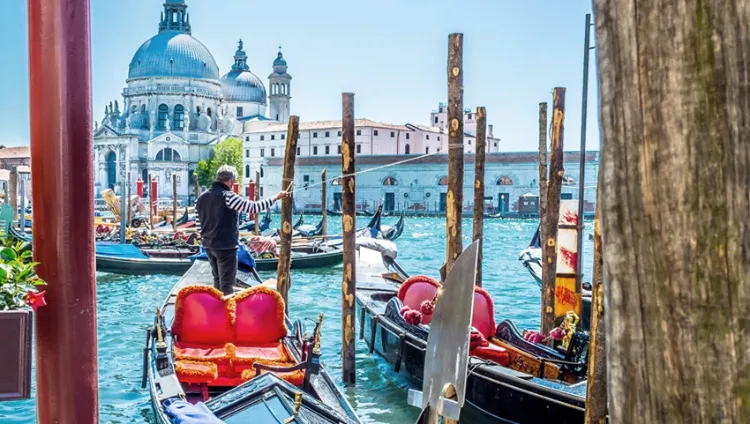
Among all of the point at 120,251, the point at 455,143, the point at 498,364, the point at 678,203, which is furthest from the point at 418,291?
the point at 120,251

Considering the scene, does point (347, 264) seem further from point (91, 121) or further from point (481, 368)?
point (91, 121)

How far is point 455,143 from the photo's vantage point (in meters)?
4.09

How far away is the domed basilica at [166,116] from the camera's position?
38.4 m

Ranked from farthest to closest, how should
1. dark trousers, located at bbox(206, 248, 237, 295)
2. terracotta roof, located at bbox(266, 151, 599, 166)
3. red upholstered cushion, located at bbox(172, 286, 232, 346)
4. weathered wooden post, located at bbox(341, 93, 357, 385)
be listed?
terracotta roof, located at bbox(266, 151, 599, 166)
weathered wooden post, located at bbox(341, 93, 357, 385)
dark trousers, located at bbox(206, 248, 237, 295)
red upholstered cushion, located at bbox(172, 286, 232, 346)

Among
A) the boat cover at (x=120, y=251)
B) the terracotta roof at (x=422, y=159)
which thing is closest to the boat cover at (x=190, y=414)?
the boat cover at (x=120, y=251)

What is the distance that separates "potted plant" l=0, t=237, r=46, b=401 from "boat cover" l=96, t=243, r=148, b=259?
837cm

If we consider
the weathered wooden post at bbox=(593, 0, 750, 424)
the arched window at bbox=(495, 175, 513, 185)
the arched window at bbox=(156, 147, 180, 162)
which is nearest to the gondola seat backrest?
the weathered wooden post at bbox=(593, 0, 750, 424)

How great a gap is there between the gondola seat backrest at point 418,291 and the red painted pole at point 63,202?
3143mm

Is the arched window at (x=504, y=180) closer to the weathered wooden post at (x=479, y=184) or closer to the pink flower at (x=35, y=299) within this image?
the weathered wooden post at (x=479, y=184)

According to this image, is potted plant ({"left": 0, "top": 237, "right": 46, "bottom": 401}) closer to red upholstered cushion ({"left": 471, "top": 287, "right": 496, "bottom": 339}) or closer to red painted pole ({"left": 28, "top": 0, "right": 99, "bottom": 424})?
red painted pole ({"left": 28, "top": 0, "right": 99, "bottom": 424})

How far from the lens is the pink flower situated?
1192 mm

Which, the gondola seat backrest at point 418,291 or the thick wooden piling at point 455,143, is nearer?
the thick wooden piling at point 455,143

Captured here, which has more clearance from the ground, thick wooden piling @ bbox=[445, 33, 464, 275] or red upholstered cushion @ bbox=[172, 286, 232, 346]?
thick wooden piling @ bbox=[445, 33, 464, 275]

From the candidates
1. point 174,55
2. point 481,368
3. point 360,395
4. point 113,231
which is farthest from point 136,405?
point 174,55
